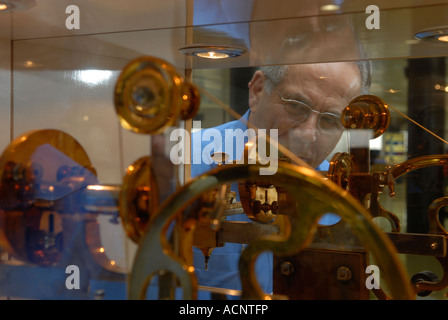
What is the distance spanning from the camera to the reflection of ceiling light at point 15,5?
3.45 feet

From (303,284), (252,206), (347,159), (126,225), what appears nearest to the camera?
(126,225)

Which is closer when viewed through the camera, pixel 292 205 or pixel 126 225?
pixel 126 225

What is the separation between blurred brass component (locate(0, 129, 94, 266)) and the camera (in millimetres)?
569

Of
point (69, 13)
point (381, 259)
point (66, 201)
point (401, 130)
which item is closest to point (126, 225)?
point (66, 201)

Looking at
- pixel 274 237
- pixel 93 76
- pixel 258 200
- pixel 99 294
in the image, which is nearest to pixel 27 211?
pixel 99 294

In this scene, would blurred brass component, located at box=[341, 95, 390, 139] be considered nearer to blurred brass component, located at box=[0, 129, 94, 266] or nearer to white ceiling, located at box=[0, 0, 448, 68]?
white ceiling, located at box=[0, 0, 448, 68]

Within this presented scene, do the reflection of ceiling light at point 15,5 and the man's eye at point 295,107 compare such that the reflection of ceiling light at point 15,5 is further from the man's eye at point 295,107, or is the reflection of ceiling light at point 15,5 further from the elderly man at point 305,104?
the man's eye at point 295,107

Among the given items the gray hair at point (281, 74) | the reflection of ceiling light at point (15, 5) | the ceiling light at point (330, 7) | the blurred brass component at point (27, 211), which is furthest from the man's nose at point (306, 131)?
the blurred brass component at point (27, 211)

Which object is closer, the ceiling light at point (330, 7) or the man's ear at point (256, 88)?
the ceiling light at point (330, 7)

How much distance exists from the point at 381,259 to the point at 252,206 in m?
0.57

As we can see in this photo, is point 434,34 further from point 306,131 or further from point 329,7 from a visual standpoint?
point 306,131

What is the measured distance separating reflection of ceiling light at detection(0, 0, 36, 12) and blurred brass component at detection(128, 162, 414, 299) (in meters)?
0.71

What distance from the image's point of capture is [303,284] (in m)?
0.83

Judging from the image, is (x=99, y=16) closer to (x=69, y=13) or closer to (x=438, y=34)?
(x=69, y=13)
